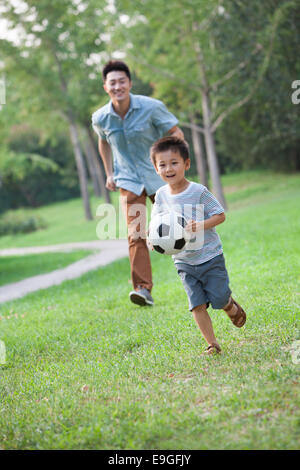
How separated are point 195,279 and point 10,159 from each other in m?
22.7

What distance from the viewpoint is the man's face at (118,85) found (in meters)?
5.91

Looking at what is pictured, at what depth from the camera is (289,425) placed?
8.95 feet

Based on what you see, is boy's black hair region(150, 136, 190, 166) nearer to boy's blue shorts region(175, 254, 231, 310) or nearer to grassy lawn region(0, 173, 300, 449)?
boy's blue shorts region(175, 254, 231, 310)

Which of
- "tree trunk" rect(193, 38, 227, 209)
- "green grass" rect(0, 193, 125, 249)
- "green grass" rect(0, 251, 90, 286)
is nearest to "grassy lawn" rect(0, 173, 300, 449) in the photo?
"green grass" rect(0, 251, 90, 286)

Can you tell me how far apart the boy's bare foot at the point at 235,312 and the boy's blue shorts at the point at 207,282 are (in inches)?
4.4

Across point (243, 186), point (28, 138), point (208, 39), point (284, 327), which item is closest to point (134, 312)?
point (284, 327)

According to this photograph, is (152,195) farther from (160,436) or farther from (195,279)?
(160,436)

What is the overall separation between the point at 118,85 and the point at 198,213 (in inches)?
99.5

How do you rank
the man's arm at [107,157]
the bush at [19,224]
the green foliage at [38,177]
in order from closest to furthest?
the man's arm at [107,157] < the bush at [19,224] < the green foliage at [38,177]

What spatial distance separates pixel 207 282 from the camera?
3.97 metres

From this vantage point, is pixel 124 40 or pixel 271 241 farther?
pixel 124 40

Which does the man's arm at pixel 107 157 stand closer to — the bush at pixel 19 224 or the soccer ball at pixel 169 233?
the soccer ball at pixel 169 233

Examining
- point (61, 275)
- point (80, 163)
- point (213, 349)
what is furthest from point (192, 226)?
point (80, 163)

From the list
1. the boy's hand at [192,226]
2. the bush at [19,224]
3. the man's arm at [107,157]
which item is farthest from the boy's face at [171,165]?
the bush at [19,224]
